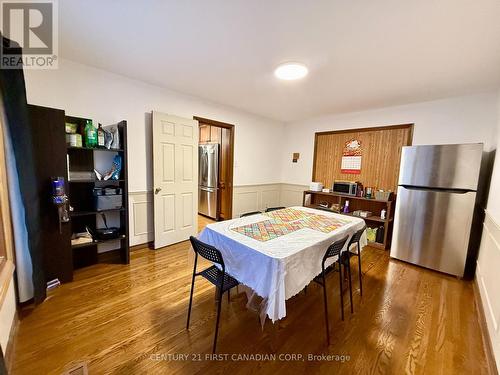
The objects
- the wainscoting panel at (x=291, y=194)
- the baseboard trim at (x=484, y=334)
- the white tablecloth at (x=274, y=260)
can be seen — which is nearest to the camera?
the white tablecloth at (x=274, y=260)

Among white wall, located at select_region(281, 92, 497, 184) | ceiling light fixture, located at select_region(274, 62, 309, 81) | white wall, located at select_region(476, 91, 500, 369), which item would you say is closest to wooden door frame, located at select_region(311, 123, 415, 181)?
white wall, located at select_region(281, 92, 497, 184)

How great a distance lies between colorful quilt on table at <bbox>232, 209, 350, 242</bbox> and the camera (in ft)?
5.80

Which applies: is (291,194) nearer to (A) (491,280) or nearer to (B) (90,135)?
(A) (491,280)

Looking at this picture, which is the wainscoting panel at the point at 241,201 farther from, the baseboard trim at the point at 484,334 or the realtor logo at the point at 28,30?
the baseboard trim at the point at 484,334

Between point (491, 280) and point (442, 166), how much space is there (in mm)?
1381

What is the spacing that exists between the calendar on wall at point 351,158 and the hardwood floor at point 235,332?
218 cm

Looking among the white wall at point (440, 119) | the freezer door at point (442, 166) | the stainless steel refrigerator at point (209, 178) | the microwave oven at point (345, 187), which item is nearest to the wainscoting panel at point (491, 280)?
the freezer door at point (442, 166)

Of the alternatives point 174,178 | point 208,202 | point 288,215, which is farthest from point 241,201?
point 288,215

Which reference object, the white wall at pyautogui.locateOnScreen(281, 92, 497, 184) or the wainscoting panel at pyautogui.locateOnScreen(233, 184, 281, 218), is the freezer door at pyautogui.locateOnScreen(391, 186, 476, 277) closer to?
the white wall at pyautogui.locateOnScreen(281, 92, 497, 184)

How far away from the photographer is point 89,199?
2.54m

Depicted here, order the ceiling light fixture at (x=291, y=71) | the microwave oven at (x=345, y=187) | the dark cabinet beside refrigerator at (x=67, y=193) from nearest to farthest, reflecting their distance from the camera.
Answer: the dark cabinet beside refrigerator at (x=67, y=193)
the ceiling light fixture at (x=291, y=71)
the microwave oven at (x=345, y=187)

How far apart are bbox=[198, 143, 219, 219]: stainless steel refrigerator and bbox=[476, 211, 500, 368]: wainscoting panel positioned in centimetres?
390

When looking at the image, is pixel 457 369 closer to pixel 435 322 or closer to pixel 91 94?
pixel 435 322

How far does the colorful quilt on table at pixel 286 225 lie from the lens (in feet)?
5.80
